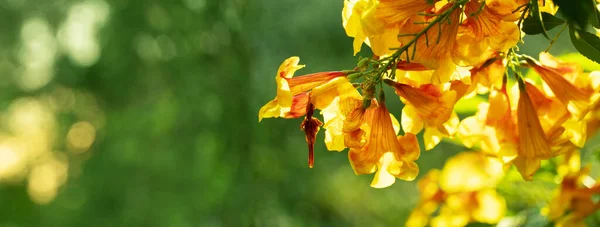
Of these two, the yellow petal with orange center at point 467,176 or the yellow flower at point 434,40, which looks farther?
the yellow petal with orange center at point 467,176

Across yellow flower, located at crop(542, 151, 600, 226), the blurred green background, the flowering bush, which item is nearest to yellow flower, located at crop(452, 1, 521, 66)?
the flowering bush

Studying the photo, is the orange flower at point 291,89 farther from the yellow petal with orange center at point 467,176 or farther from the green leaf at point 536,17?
the yellow petal with orange center at point 467,176

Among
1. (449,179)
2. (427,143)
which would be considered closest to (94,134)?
(449,179)

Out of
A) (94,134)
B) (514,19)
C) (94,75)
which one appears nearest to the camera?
(514,19)

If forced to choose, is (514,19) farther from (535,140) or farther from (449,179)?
(449,179)

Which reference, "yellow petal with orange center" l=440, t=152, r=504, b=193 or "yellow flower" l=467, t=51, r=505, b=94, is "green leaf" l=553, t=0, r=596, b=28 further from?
"yellow petal with orange center" l=440, t=152, r=504, b=193

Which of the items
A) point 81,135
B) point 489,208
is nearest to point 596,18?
point 489,208

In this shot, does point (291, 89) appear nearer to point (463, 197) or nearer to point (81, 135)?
point (463, 197)

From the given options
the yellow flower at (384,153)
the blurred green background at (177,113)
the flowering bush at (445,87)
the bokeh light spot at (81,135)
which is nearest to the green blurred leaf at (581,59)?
the flowering bush at (445,87)
